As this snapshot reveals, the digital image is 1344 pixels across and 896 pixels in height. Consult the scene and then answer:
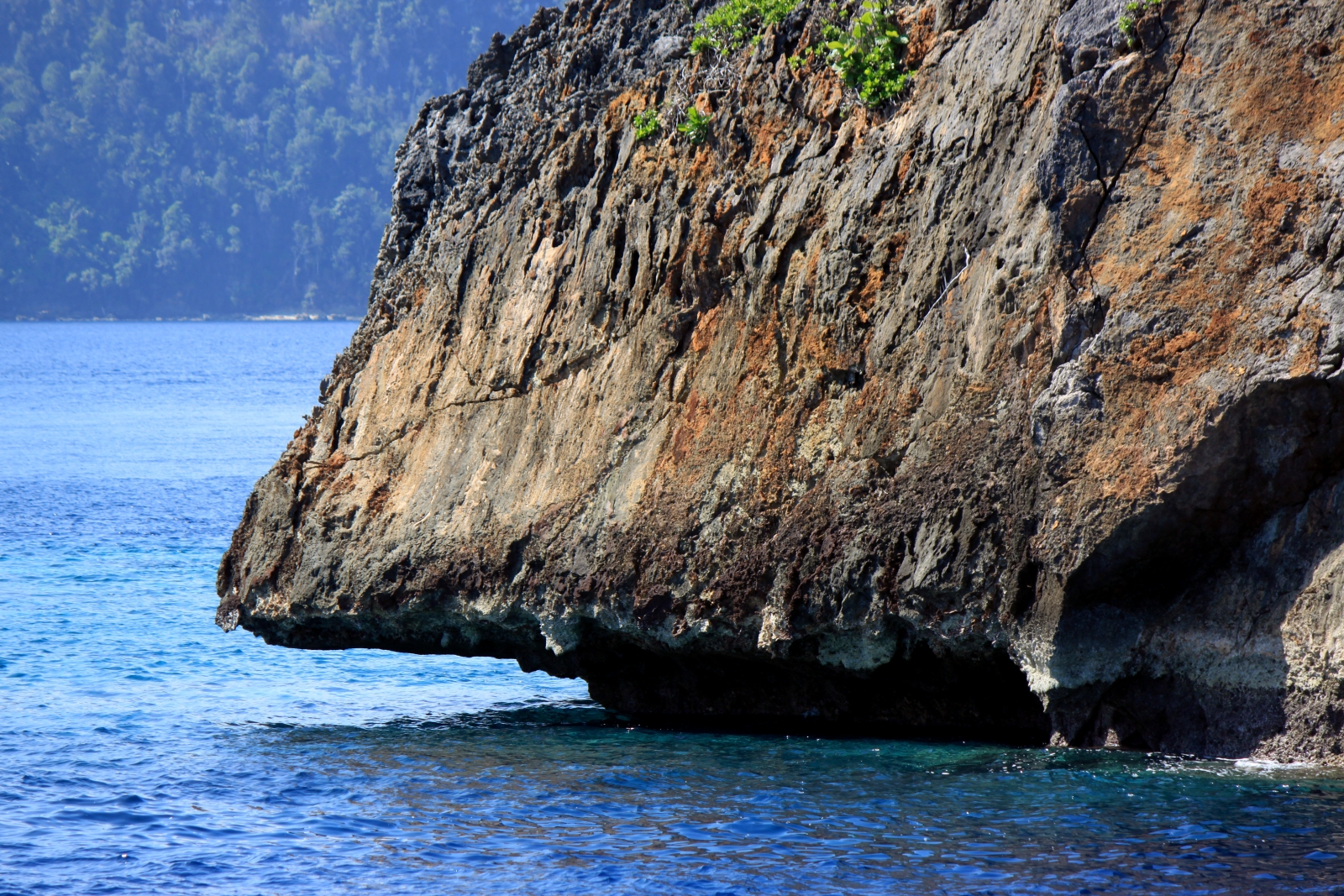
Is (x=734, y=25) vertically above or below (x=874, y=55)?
above

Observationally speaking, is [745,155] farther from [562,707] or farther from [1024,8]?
[562,707]

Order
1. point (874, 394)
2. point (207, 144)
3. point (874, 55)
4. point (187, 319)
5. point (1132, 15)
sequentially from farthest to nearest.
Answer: point (207, 144) < point (187, 319) < point (874, 55) < point (874, 394) < point (1132, 15)

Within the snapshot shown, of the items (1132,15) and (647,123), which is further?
(647,123)

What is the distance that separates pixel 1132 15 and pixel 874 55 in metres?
2.52

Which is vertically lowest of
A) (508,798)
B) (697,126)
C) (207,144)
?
(508,798)

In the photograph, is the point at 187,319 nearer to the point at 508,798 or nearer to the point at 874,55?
the point at 874,55

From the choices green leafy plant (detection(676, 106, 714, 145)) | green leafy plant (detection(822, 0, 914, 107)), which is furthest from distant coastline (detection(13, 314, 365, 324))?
green leafy plant (detection(822, 0, 914, 107))

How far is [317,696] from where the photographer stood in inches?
618

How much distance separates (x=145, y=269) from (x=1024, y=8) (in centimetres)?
15573

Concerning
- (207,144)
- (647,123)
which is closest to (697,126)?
(647,123)

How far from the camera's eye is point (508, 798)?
412 inches

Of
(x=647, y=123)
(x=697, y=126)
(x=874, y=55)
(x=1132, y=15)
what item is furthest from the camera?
(x=647, y=123)

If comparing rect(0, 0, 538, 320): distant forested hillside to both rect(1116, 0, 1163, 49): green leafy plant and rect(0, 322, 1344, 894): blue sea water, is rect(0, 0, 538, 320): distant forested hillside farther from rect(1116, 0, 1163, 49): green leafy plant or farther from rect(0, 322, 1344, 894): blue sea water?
rect(1116, 0, 1163, 49): green leafy plant

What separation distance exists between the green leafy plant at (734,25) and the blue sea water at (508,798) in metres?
6.64
